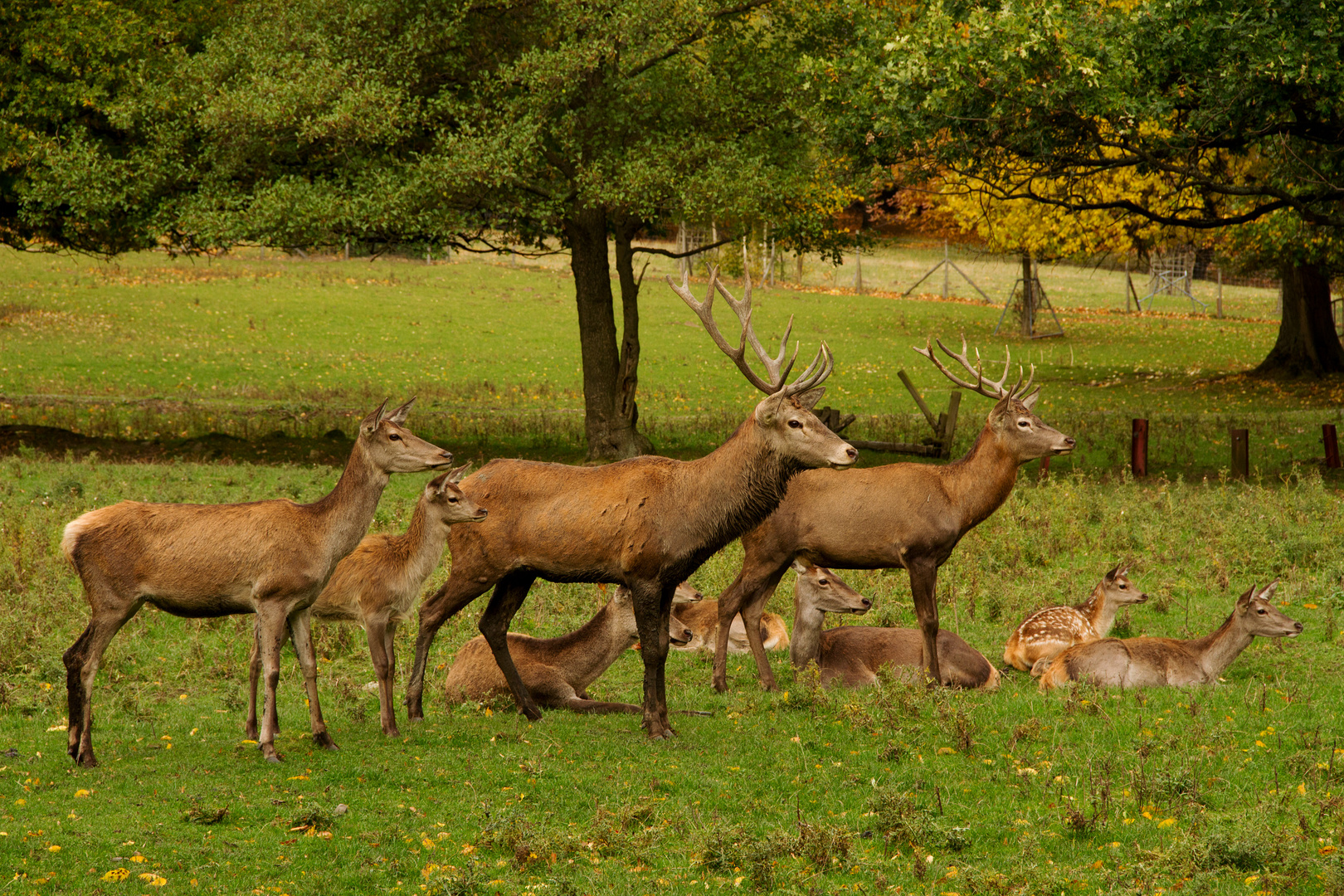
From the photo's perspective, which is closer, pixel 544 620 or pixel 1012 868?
pixel 1012 868

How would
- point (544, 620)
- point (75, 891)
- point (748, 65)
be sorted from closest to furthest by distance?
point (75, 891) → point (544, 620) → point (748, 65)

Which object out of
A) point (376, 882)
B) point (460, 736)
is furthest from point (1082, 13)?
point (376, 882)

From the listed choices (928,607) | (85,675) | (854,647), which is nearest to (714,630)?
(854,647)

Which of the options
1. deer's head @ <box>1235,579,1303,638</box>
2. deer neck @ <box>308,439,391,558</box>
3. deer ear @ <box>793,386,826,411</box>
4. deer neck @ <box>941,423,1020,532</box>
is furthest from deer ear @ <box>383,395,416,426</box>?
deer's head @ <box>1235,579,1303,638</box>

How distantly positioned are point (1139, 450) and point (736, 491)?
11206mm

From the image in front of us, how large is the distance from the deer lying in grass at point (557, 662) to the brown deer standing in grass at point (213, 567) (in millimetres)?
1633

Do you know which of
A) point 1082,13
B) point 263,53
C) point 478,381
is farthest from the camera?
point 478,381

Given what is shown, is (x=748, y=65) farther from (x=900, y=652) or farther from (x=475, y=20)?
(x=900, y=652)

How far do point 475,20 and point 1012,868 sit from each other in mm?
15461

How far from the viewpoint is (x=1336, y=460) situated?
18.1m

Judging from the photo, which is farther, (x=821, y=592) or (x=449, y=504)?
(x=821, y=592)

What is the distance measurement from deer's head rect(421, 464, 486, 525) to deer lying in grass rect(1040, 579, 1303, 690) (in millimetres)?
4338

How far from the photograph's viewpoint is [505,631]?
8.85 metres

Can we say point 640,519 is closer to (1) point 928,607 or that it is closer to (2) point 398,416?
(2) point 398,416
